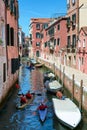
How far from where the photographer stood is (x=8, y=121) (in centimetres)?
2131

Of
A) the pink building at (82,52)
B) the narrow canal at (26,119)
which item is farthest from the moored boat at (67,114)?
the pink building at (82,52)

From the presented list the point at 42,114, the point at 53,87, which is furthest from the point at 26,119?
the point at 53,87

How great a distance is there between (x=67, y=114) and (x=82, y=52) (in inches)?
828

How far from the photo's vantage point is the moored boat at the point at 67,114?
1936 cm

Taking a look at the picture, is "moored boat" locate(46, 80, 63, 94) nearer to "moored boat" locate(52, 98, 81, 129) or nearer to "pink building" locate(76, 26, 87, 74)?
"pink building" locate(76, 26, 87, 74)

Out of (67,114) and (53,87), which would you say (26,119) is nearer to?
(67,114)

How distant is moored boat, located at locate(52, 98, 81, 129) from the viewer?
762 inches

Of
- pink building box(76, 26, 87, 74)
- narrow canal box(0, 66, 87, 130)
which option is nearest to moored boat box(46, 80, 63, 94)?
narrow canal box(0, 66, 87, 130)

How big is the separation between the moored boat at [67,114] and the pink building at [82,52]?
15781 millimetres

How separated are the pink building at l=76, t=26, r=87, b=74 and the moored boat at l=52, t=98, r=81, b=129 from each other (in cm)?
1578

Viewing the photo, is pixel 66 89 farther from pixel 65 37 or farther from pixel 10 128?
pixel 65 37

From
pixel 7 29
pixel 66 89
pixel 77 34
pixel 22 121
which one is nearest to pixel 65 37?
pixel 77 34

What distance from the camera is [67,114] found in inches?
806

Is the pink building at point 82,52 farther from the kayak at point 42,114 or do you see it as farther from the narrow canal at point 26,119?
the kayak at point 42,114
